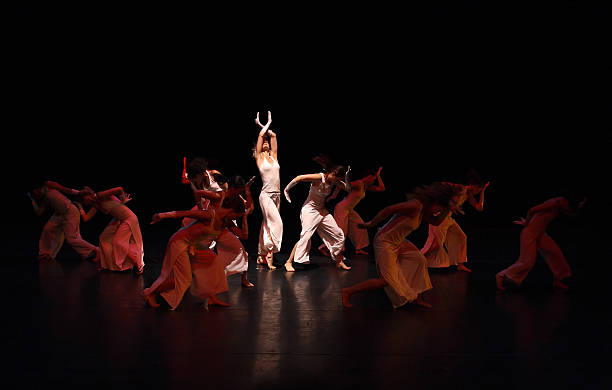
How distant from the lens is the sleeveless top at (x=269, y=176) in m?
8.00

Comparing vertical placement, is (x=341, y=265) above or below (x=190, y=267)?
below

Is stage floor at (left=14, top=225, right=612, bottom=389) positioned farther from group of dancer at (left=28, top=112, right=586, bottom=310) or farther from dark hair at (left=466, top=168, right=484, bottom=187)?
dark hair at (left=466, top=168, right=484, bottom=187)

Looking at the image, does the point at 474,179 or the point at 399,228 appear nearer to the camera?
the point at 399,228

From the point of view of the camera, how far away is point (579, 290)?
6516 millimetres

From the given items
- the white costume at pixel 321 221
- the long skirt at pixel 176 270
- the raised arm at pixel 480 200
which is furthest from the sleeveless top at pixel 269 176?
the long skirt at pixel 176 270

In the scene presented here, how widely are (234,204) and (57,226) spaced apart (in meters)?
4.18

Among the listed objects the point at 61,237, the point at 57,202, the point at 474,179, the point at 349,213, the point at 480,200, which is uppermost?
the point at 474,179

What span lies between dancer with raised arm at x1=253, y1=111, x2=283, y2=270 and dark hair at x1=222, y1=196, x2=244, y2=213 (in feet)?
6.67

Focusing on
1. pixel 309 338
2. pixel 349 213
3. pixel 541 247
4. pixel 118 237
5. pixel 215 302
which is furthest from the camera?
pixel 349 213

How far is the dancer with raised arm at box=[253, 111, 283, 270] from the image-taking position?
7.84 m

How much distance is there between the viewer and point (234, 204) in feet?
18.6

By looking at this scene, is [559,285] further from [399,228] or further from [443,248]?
[399,228]

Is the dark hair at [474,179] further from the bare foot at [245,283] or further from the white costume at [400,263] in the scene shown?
the bare foot at [245,283]

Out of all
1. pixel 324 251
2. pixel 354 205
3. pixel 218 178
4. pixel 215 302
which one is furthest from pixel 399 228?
pixel 324 251
